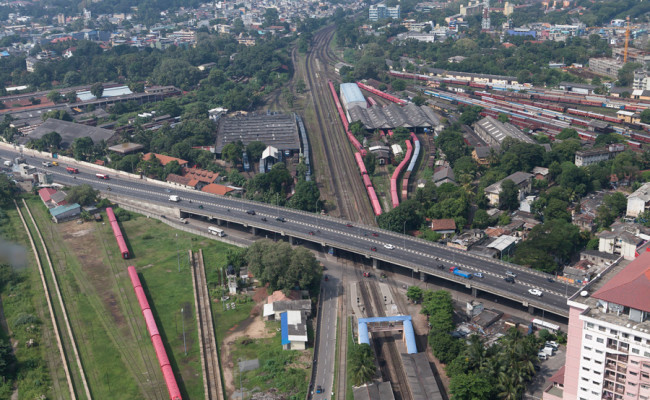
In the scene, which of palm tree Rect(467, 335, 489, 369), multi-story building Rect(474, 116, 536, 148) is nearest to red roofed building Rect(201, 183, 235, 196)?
multi-story building Rect(474, 116, 536, 148)

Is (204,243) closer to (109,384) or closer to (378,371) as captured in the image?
(109,384)

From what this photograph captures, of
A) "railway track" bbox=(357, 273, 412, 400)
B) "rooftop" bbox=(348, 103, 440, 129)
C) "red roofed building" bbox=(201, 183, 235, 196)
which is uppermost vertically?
"rooftop" bbox=(348, 103, 440, 129)

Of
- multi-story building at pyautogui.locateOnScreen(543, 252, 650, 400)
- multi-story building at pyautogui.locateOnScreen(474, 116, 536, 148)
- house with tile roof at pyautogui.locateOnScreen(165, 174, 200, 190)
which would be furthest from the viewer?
multi-story building at pyautogui.locateOnScreen(474, 116, 536, 148)

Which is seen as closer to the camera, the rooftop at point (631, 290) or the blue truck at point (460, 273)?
the rooftop at point (631, 290)

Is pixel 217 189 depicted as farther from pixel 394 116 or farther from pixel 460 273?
pixel 394 116

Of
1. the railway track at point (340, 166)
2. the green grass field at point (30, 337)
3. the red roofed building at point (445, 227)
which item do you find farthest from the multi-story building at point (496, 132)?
the green grass field at point (30, 337)

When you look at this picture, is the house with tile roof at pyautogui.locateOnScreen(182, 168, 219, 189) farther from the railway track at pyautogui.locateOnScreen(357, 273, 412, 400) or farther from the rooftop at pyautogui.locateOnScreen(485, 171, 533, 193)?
the rooftop at pyautogui.locateOnScreen(485, 171, 533, 193)

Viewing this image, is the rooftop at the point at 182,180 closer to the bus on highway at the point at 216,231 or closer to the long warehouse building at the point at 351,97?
the bus on highway at the point at 216,231
